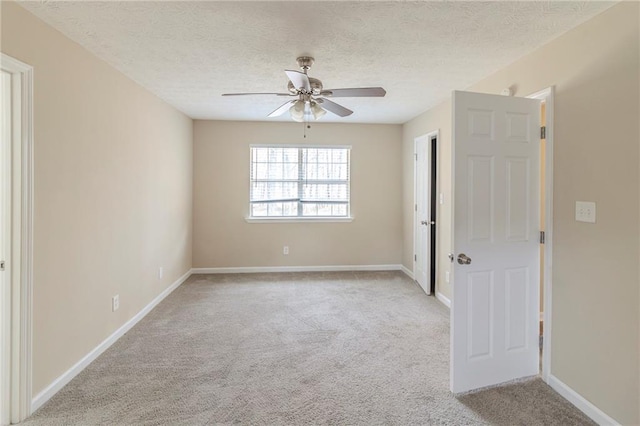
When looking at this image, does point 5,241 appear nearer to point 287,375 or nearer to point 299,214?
point 287,375

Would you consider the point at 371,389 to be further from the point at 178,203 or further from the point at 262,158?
the point at 262,158

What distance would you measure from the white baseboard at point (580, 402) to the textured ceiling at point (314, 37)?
233cm

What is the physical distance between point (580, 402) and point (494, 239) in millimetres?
1106

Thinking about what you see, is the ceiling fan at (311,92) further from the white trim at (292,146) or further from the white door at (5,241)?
the white trim at (292,146)

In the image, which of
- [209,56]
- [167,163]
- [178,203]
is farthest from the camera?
[178,203]

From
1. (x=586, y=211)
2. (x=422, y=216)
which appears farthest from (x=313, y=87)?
(x=422, y=216)

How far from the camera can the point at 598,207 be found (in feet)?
6.47

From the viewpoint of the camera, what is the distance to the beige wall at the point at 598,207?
5.92 ft

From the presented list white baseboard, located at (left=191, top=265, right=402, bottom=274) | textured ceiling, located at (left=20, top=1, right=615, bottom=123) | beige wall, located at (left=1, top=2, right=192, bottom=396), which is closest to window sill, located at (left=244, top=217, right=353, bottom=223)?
white baseboard, located at (left=191, top=265, right=402, bottom=274)

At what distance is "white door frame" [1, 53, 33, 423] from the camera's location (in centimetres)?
192

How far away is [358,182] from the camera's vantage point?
5531mm

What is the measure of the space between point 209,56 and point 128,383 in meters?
2.50

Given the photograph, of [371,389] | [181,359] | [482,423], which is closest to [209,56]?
[181,359]

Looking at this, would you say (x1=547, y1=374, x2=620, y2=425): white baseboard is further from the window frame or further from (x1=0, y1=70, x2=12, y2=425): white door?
the window frame
